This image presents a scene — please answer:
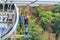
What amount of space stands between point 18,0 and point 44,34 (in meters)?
4.12

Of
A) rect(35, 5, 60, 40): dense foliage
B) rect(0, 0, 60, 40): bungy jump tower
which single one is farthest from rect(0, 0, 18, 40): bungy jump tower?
rect(35, 5, 60, 40): dense foliage

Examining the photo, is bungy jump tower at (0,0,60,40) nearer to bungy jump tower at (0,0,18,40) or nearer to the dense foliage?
bungy jump tower at (0,0,18,40)

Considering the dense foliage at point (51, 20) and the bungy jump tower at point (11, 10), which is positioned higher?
the bungy jump tower at point (11, 10)

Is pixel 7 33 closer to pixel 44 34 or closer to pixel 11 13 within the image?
pixel 11 13

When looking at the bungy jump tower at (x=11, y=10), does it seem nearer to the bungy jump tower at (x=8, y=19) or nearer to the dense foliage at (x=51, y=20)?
the bungy jump tower at (x=8, y=19)

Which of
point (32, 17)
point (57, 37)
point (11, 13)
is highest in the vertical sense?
point (11, 13)

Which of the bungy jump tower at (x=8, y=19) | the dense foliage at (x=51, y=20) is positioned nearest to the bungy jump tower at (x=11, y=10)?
the bungy jump tower at (x=8, y=19)

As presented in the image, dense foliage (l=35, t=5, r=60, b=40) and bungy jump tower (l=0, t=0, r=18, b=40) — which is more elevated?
bungy jump tower (l=0, t=0, r=18, b=40)

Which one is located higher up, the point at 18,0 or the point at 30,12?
the point at 18,0

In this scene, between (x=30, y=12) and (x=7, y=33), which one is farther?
(x=30, y=12)

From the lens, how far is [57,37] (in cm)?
596

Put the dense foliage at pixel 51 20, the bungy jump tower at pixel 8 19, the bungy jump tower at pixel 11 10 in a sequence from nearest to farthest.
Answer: the bungy jump tower at pixel 11 10
the bungy jump tower at pixel 8 19
the dense foliage at pixel 51 20

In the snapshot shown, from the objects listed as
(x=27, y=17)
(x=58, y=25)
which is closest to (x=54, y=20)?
(x=58, y=25)

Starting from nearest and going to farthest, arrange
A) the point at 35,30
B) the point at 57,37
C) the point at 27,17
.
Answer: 1. the point at 35,30
2. the point at 57,37
3. the point at 27,17
